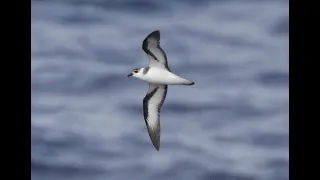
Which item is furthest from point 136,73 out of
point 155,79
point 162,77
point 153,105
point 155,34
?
point 155,34

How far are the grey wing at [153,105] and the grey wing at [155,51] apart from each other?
70cm

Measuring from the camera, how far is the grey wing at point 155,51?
1319cm

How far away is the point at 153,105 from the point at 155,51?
5.23 ft

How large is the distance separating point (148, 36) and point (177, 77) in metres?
1.15

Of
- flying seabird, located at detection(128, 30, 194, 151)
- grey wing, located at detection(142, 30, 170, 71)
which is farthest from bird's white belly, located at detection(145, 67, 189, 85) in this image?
grey wing, located at detection(142, 30, 170, 71)

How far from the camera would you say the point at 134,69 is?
556 inches

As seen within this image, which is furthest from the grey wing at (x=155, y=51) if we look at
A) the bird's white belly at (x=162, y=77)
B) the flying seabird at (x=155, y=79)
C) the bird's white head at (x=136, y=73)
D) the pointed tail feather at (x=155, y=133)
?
the pointed tail feather at (x=155, y=133)

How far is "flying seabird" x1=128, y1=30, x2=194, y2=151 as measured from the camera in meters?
13.4

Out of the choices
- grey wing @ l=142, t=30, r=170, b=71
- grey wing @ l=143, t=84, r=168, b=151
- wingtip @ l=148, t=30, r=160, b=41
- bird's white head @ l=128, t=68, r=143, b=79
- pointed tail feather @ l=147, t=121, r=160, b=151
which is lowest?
pointed tail feather @ l=147, t=121, r=160, b=151

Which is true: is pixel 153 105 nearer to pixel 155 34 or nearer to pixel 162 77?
pixel 162 77

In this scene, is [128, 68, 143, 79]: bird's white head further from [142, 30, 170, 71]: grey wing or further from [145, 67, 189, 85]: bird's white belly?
[142, 30, 170, 71]: grey wing
